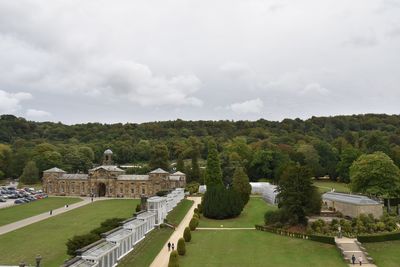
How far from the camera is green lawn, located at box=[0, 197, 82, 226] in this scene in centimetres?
5669

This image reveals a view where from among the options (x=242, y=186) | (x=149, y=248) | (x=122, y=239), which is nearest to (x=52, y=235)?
(x=149, y=248)

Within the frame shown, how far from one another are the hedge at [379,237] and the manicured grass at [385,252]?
1.26ft

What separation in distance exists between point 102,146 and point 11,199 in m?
60.2

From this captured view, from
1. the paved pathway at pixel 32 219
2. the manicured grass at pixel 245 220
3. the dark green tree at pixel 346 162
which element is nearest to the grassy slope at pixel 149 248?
the manicured grass at pixel 245 220

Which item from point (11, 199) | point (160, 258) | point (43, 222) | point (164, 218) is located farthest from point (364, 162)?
point (11, 199)

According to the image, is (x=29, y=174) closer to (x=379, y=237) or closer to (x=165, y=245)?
(x=165, y=245)

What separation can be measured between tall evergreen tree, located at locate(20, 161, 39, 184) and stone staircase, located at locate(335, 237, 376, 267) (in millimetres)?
80663

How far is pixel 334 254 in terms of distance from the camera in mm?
37312

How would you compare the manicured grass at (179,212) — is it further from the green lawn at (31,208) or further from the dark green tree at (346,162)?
the dark green tree at (346,162)

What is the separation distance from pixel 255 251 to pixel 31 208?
41.6 m

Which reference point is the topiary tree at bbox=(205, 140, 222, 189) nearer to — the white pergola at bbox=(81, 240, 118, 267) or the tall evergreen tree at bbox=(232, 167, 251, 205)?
the tall evergreen tree at bbox=(232, 167, 251, 205)

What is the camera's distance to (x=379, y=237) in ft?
133

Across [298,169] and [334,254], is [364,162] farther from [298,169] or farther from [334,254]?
[334,254]

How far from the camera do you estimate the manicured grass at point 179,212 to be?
178 feet
